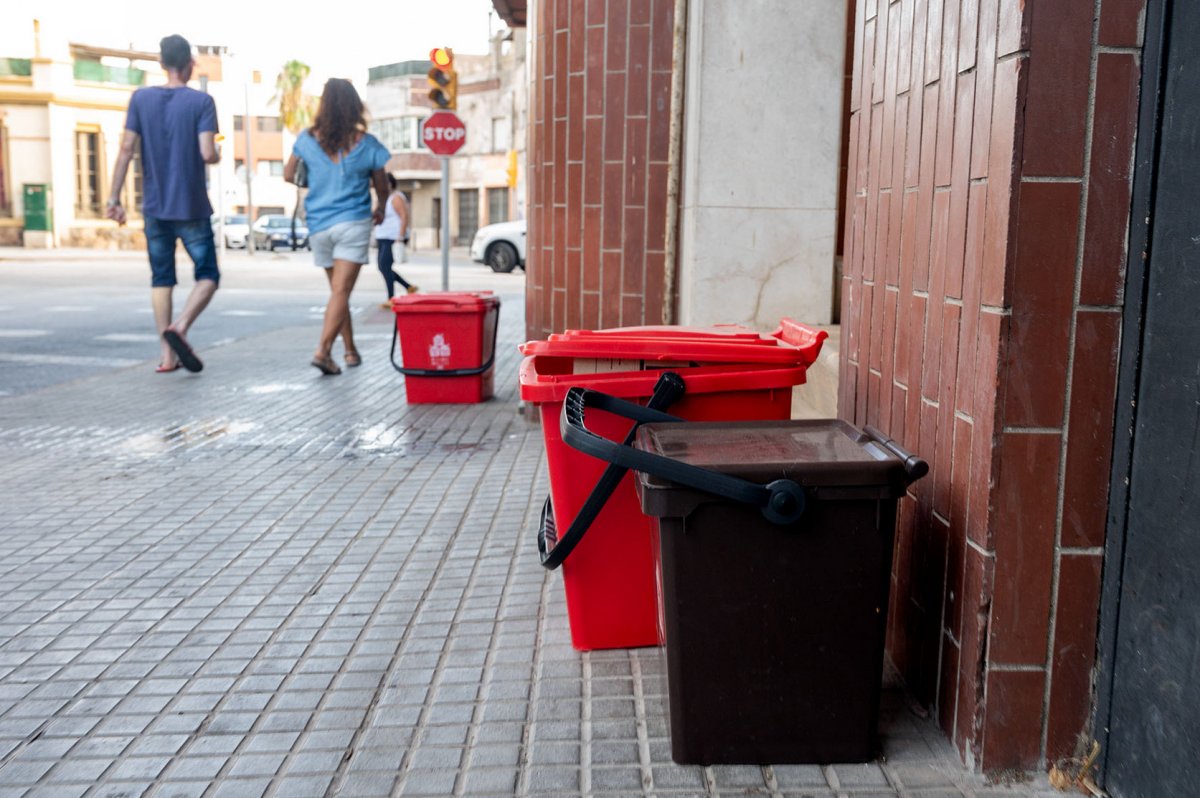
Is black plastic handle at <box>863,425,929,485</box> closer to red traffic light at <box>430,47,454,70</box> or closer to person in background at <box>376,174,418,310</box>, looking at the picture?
red traffic light at <box>430,47,454,70</box>

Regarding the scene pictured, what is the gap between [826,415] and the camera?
5312 millimetres

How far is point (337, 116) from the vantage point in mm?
9250

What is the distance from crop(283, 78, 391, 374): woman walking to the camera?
924 cm

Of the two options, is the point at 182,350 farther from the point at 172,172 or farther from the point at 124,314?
the point at 124,314

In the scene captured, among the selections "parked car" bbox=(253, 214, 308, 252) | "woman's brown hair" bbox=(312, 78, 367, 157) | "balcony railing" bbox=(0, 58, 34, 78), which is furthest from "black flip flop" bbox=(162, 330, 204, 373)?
"balcony railing" bbox=(0, 58, 34, 78)

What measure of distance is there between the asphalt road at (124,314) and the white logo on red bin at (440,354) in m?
2.93

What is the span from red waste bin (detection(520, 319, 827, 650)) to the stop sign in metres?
10.5

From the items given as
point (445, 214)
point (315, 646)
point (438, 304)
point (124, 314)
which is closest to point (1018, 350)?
point (315, 646)

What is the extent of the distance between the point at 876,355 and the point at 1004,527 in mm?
978

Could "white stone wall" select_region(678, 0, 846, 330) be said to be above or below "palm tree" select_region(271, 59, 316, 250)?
below

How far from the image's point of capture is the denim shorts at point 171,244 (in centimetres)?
946

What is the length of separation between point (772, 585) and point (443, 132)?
11.7 meters

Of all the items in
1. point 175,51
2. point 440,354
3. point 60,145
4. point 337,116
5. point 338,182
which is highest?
point 60,145

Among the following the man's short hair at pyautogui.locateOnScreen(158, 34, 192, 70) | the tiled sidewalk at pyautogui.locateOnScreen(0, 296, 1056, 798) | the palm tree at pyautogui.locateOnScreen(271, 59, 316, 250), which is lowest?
the tiled sidewalk at pyautogui.locateOnScreen(0, 296, 1056, 798)
